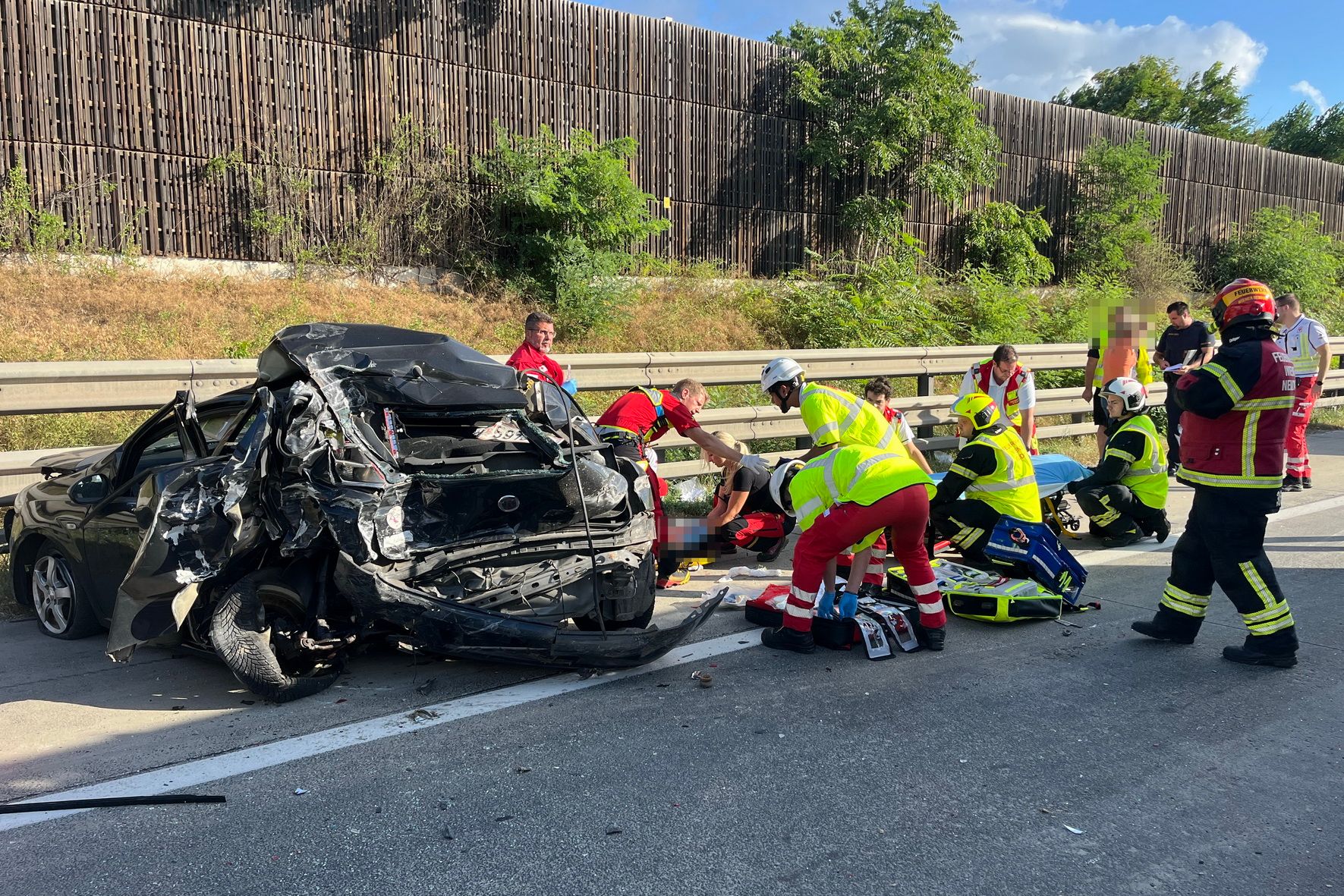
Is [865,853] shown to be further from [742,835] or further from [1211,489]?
[1211,489]

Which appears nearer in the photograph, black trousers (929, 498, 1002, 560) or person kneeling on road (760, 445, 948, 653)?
person kneeling on road (760, 445, 948, 653)

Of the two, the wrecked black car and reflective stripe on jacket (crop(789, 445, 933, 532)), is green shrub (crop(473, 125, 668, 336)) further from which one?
reflective stripe on jacket (crop(789, 445, 933, 532))

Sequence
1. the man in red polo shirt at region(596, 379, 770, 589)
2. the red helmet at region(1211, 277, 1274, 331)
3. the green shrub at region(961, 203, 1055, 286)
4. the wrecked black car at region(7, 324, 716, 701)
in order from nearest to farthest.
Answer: the wrecked black car at region(7, 324, 716, 701), the red helmet at region(1211, 277, 1274, 331), the man in red polo shirt at region(596, 379, 770, 589), the green shrub at region(961, 203, 1055, 286)

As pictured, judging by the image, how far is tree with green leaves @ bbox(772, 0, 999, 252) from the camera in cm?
1617

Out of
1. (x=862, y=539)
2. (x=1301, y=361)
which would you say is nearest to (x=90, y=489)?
(x=862, y=539)

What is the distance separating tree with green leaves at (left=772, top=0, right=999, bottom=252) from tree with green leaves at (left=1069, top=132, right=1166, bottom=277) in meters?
5.53

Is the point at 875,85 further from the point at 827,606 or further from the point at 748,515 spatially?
the point at 827,606

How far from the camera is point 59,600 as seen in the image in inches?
209

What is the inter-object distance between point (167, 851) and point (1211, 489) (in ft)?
16.0

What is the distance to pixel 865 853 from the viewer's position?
3.15m

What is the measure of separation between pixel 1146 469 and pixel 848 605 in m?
3.49

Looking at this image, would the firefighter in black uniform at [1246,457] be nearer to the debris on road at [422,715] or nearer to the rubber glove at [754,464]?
the rubber glove at [754,464]

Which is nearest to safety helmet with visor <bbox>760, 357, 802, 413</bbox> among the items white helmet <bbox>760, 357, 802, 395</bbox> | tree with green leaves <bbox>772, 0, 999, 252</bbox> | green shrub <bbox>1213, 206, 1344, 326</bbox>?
white helmet <bbox>760, 357, 802, 395</bbox>

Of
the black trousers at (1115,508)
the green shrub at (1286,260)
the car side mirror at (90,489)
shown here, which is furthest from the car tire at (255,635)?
the green shrub at (1286,260)
